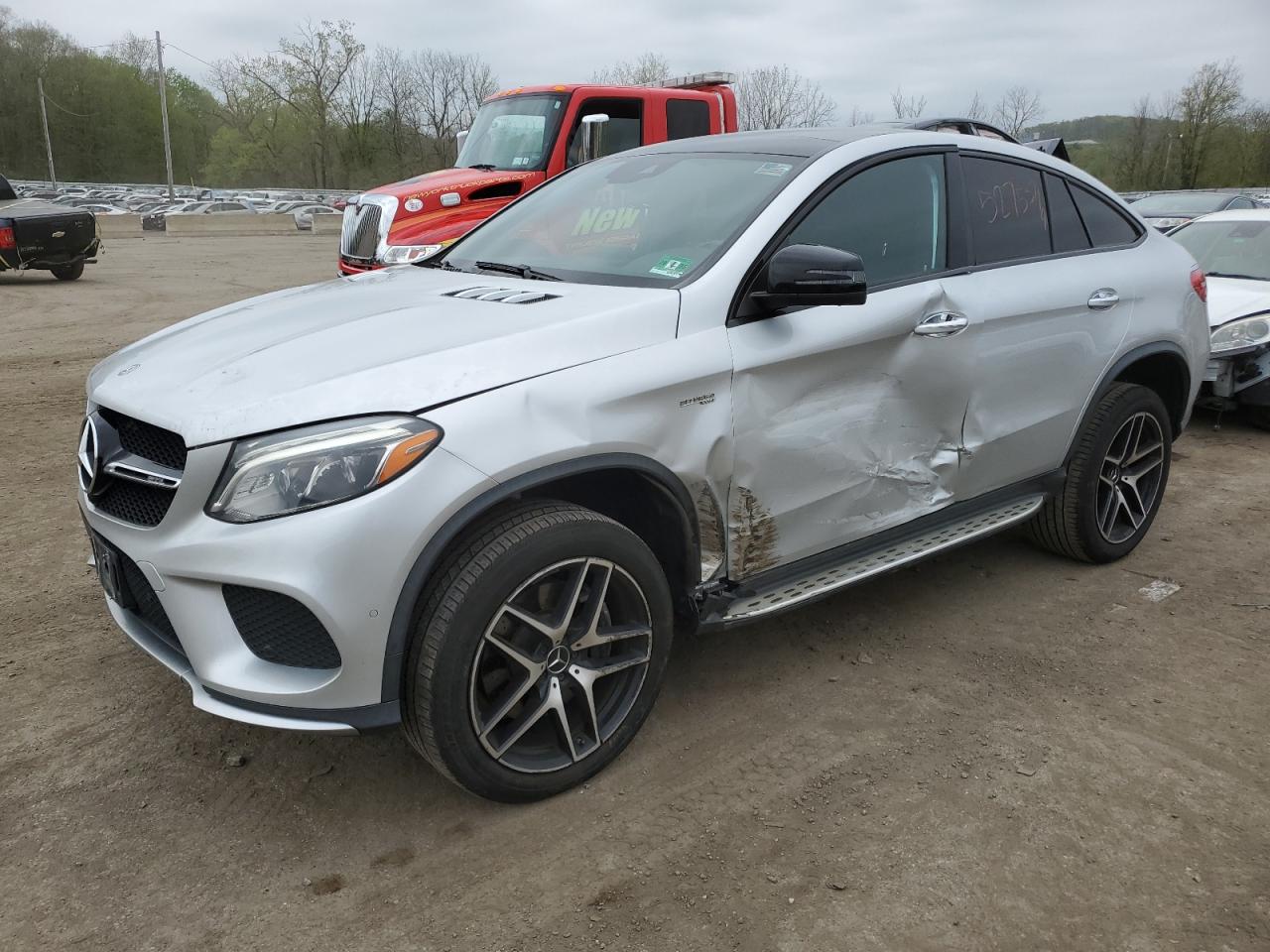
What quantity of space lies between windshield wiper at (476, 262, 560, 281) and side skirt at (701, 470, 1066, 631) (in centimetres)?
120

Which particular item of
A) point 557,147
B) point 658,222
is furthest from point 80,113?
point 658,222

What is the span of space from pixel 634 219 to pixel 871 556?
1.41m

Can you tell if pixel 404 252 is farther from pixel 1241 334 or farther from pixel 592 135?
pixel 1241 334

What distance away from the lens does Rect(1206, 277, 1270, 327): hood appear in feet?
22.4

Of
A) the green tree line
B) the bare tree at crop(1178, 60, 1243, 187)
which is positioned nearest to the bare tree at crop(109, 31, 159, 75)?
the green tree line

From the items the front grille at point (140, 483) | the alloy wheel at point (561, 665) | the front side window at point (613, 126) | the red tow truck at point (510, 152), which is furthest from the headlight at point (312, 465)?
the front side window at point (613, 126)

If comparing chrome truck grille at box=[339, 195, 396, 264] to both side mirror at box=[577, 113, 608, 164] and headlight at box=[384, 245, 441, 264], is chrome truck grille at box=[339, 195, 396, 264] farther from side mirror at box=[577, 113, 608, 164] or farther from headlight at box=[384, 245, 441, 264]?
side mirror at box=[577, 113, 608, 164]

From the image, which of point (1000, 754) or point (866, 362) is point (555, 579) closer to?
point (866, 362)

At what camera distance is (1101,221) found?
4180mm

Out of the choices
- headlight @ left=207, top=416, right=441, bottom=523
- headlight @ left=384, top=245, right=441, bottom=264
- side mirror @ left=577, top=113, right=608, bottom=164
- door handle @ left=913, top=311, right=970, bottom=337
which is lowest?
headlight @ left=207, top=416, right=441, bottom=523

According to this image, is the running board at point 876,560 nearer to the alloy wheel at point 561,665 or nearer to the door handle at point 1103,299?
the alloy wheel at point 561,665

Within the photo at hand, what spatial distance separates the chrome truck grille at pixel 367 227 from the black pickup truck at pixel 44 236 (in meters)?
7.23

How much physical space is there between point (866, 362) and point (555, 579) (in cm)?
126

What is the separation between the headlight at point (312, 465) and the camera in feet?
7.43
